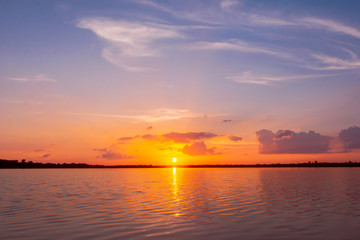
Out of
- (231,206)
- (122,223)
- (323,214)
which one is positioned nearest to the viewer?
(122,223)

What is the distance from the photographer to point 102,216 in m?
25.7

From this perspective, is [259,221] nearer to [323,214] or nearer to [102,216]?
[323,214]

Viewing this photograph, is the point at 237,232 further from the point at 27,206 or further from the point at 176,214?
the point at 27,206

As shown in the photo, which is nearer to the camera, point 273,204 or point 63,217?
point 63,217

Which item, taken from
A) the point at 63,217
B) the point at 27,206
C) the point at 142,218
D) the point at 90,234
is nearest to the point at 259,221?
the point at 142,218

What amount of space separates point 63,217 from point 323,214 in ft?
69.7

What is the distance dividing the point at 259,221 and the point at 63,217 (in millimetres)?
15164

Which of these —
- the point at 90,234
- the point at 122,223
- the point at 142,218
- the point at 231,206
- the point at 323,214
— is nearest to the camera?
the point at 90,234

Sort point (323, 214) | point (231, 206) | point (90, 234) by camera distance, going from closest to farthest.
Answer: point (90, 234)
point (323, 214)
point (231, 206)

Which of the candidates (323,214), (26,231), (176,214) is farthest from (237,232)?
(26,231)

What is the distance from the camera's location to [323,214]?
87.4 feet

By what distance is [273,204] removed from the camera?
32.8 meters

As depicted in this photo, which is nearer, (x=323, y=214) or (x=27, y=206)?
(x=323, y=214)

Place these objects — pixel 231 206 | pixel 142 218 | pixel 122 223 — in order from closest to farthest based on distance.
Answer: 1. pixel 122 223
2. pixel 142 218
3. pixel 231 206
